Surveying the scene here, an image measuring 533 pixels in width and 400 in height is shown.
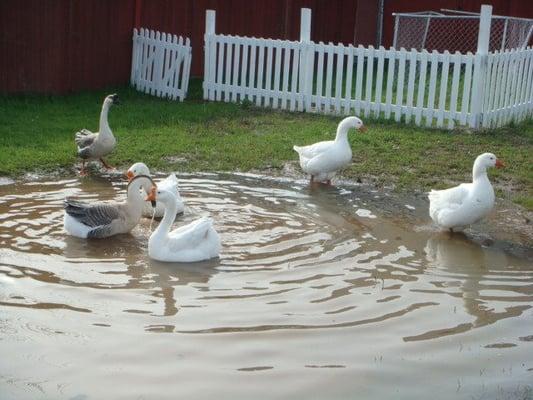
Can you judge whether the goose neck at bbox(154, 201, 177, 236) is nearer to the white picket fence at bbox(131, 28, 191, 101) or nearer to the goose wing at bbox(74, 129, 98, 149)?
the goose wing at bbox(74, 129, 98, 149)

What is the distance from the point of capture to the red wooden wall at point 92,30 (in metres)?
16.5

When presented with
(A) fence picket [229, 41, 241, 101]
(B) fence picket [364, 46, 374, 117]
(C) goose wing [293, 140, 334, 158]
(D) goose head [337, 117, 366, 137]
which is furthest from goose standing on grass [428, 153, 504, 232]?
(A) fence picket [229, 41, 241, 101]

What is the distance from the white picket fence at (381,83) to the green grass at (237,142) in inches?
14.4

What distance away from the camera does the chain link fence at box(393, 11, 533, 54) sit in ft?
68.1

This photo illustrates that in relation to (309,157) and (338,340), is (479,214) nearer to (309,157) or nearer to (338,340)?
Result: (309,157)

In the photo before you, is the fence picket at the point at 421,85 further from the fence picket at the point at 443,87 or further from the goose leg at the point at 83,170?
the goose leg at the point at 83,170

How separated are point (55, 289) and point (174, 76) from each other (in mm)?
10093

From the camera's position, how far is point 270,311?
7105 millimetres

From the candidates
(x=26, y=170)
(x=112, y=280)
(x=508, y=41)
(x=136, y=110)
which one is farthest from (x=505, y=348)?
(x=508, y=41)

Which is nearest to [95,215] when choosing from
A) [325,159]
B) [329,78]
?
[325,159]

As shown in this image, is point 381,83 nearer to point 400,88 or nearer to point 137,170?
point 400,88

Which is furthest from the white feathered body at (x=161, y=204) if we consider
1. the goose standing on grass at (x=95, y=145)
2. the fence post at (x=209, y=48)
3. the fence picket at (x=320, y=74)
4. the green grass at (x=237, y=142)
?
the fence post at (x=209, y=48)

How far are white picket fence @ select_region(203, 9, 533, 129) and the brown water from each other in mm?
4874

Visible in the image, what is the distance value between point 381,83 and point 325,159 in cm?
383
